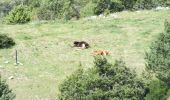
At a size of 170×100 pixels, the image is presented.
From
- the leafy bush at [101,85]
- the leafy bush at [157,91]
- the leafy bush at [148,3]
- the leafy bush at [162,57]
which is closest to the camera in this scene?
the leafy bush at [101,85]

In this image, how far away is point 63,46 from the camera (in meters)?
54.2

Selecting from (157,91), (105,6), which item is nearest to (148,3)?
(105,6)

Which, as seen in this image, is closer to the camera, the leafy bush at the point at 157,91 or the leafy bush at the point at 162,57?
the leafy bush at the point at 157,91

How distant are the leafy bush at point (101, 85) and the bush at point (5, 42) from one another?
20.7 metres

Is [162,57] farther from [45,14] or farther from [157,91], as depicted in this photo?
[45,14]

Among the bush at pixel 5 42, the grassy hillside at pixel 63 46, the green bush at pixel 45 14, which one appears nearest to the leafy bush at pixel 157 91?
the grassy hillside at pixel 63 46

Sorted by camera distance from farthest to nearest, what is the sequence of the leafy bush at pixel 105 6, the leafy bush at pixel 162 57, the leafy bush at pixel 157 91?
1. the leafy bush at pixel 105 6
2. the leafy bush at pixel 162 57
3. the leafy bush at pixel 157 91

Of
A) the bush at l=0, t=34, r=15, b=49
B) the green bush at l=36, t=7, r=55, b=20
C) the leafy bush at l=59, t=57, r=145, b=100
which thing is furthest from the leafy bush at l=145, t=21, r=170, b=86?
the green bush at l=36, t=7, r=55, b=20

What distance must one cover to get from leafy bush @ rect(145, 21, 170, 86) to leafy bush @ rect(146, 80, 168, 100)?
1.10m

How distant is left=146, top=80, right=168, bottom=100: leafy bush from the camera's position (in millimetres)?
34859

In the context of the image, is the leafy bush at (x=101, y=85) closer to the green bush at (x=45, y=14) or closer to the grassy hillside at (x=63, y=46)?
the grassy hillside at (x=63, y=46)

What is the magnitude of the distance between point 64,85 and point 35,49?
65.7ft

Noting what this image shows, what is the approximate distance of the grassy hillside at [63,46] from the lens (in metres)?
44.9

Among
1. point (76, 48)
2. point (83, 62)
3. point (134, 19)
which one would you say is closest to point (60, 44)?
point (76, 48)
